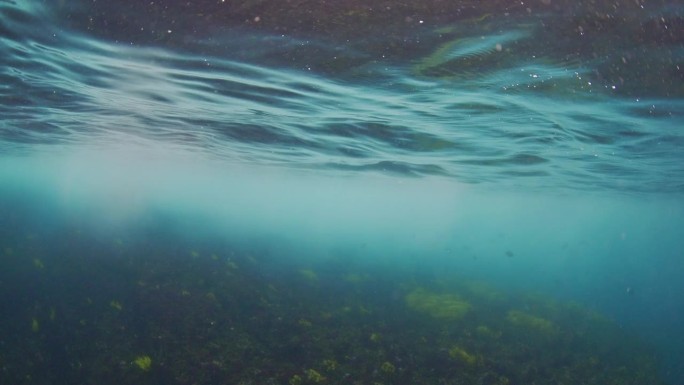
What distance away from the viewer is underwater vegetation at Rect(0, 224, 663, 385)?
490 inches

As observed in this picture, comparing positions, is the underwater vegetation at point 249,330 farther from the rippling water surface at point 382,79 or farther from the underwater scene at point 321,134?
the rippling water surface at point 382,79

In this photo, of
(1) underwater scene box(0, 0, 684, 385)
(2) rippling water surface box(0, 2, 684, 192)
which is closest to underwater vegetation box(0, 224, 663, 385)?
(1) underwater scene box(0, 0, 684, 385)

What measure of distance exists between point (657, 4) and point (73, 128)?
26581 millimetres

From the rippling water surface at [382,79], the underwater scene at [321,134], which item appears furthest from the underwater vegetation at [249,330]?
the rippling water surface at [382,79]

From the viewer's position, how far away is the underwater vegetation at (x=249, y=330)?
12.4 m

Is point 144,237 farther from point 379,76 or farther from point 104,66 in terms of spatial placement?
point 379,76

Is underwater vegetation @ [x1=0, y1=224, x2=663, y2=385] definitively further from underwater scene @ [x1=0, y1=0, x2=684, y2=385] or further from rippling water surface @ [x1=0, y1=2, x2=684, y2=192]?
rippling water surface @ [x1=0, y1=2, x2=684, y2=192]

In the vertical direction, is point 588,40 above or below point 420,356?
above

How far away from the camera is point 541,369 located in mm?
15711

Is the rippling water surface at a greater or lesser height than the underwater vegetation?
greater

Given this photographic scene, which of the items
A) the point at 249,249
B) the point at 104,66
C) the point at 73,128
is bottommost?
the point at 249,249

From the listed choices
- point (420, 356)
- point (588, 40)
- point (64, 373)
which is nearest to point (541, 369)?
point (420, 356)

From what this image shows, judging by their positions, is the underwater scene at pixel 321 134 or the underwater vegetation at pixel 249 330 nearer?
the underwater scene at pixel 321 134

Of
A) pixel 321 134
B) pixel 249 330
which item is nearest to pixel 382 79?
pixel 321 134
